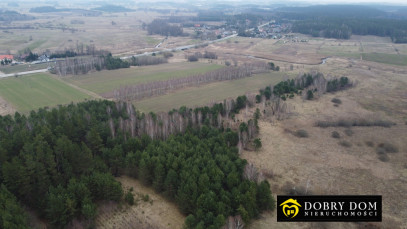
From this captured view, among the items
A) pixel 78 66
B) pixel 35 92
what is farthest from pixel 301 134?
pixel 78 66

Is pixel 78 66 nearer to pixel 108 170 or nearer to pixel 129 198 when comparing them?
pixel 108 170

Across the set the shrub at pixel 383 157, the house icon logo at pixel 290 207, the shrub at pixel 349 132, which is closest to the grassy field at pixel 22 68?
the shrub at pixel 349 132

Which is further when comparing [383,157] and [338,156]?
[338,156]

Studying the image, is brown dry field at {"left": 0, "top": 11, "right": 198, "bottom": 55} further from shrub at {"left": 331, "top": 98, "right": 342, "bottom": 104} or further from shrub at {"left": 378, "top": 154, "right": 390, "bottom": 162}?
shrub at {"left": 378, "top": 154, "right": 390, "bottom": 162}

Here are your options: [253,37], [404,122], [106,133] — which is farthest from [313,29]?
[106,133]

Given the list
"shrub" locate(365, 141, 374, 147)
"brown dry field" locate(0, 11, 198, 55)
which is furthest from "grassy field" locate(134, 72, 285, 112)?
"brown dry field" locate(0, 11, 198, 55)
